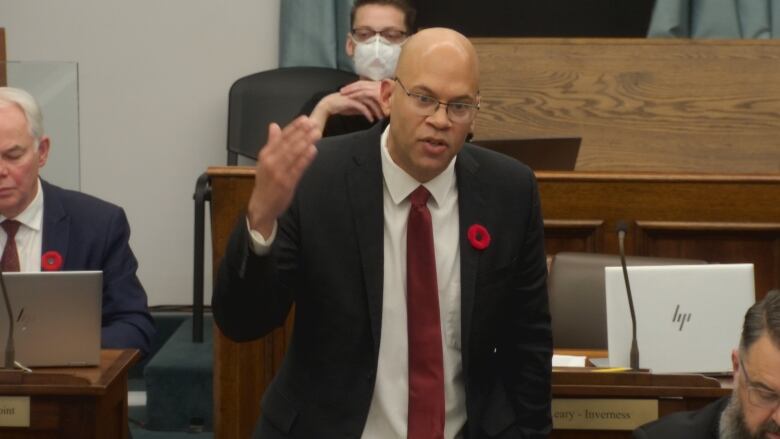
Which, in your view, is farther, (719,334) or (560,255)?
(560,255)

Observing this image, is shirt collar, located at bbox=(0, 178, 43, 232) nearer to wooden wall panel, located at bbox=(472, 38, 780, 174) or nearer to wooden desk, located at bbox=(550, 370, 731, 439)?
wooden desk, located at bbox=(550, 370, 731, 439)

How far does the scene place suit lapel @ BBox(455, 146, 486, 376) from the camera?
8.65 feet

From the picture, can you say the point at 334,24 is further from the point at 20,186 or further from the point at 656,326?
the point at 656,326

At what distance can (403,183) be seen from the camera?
2.69 metres

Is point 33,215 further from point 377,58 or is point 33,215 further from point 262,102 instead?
point 262,102

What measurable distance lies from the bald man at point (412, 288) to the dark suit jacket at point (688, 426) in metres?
0.33

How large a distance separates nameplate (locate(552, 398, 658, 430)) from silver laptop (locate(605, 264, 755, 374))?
174 millimetres

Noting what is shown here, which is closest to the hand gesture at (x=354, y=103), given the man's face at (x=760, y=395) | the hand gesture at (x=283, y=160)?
the hand gesture at (x=283, y=160)

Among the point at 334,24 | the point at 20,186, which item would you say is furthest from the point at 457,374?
the point at 334,24

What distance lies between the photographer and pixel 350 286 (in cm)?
261

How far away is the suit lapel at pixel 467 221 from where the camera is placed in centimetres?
264

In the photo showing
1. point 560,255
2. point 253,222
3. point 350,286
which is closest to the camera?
point 253,222

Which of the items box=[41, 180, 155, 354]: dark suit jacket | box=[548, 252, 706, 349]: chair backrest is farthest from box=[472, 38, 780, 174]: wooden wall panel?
box=[41, 180, 155, 354]: dark suit jacket

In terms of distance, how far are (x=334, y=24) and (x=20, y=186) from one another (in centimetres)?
268
